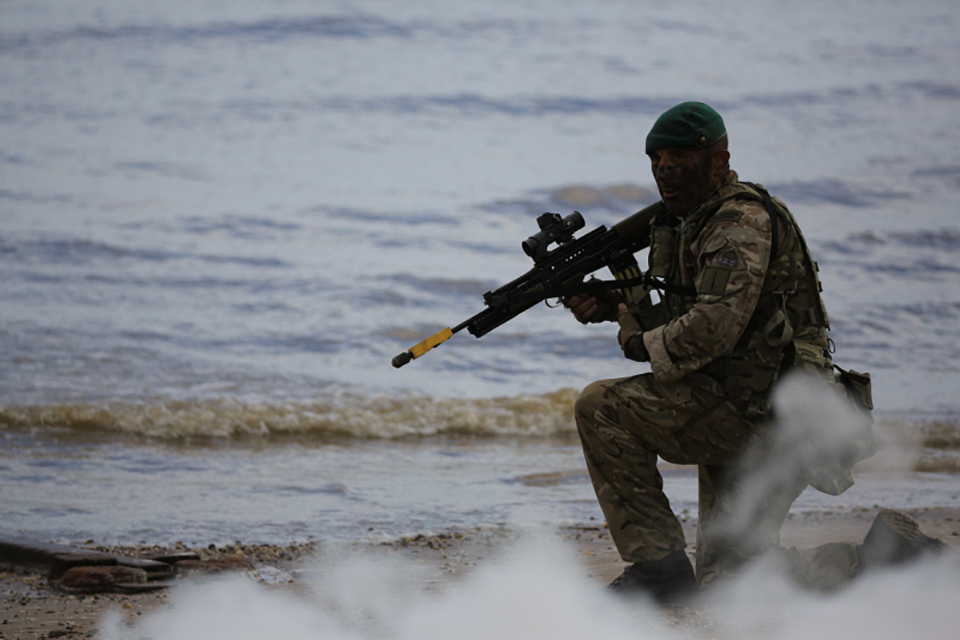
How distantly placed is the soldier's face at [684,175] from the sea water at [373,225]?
7.18ft

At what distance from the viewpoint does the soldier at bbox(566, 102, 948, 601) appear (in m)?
2.96

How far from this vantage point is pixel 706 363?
2979mm

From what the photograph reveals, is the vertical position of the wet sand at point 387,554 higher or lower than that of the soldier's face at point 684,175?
lower

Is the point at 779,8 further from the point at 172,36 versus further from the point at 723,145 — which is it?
the point at 723,145

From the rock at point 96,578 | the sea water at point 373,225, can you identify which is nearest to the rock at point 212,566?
the rock at point 96,578

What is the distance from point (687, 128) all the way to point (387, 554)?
7.03ft

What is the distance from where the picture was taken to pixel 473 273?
39.3ft

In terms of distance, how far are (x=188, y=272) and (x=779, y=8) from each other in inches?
903

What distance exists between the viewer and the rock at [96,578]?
11.7ft

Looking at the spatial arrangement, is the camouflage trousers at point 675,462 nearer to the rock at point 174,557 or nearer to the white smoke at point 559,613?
the white smoke at point 559,613

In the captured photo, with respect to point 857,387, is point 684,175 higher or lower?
higher

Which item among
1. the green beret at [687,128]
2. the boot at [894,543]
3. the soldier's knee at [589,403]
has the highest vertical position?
the green beret at [687,128]

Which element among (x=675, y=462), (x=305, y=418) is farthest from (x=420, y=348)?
(x=305, y=418)

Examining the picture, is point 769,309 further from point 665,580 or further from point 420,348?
point 420,348
